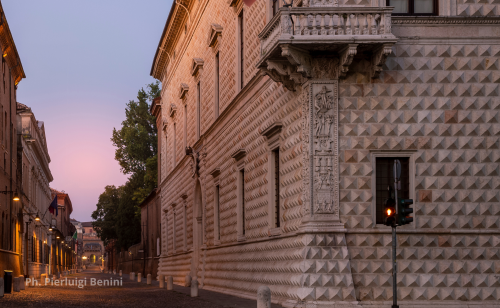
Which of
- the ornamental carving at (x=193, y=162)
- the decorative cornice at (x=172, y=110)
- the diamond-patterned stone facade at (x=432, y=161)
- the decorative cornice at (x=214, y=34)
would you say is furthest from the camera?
the decorative cornice at (x=172, y=110)

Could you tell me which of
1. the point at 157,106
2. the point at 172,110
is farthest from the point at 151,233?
the point at 172,110

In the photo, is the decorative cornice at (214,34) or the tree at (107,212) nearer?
the decorative cornice at (214,34)

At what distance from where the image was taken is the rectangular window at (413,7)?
1602cm

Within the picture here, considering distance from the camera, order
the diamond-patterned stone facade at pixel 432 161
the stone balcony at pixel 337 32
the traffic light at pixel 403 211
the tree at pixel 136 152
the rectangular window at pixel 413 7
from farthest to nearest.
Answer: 1. the tree at pixel 136 152
2. the rectangular window at pixel 413 7
3. the diamond-patterned stone facade at pixel 432 161
4. the stone balcony at pixel 337 32
5. the traffic light at pixel 403 211

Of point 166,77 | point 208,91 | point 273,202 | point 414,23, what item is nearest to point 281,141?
point 273,202

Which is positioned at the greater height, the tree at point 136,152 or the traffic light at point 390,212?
the tree at point 136,152

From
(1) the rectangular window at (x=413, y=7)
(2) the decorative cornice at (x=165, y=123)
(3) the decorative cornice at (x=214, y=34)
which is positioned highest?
(3) the decorative cornice at (x=214, y=34)

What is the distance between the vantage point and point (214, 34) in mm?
26922

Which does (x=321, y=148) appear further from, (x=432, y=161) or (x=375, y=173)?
(x=432, y=161)

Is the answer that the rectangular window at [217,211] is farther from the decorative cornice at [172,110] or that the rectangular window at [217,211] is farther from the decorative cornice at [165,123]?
the decorative cornice at [165,123]

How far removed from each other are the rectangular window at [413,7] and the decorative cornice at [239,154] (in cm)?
771

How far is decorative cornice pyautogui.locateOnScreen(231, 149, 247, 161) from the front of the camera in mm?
22131

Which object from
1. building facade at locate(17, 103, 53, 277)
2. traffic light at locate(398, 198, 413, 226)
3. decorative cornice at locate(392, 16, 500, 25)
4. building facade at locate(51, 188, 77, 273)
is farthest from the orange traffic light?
building facade at locate(51, 188, 77, 273)

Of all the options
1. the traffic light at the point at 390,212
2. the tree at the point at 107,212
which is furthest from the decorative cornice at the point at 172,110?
the tree at the point at 107,212
